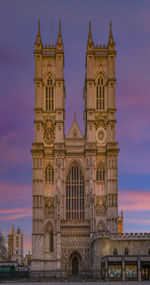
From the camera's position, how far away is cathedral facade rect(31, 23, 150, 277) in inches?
3113

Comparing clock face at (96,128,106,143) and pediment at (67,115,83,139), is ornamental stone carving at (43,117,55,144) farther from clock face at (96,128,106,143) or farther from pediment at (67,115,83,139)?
clock face at (96,128,106,143)

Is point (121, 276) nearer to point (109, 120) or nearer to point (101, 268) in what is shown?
point (101, 268)

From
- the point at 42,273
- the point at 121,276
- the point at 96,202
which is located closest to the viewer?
the point at 121,276

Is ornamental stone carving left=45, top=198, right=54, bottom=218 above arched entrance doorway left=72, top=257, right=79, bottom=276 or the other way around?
above

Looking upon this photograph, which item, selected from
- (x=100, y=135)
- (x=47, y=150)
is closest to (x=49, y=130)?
(x=47, y=150)

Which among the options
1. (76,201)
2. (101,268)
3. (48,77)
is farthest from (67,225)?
(48,77)

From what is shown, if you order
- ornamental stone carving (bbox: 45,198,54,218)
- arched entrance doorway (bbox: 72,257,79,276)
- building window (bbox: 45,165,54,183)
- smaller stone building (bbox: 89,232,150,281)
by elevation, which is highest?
building window (bbox: 45,165,54,183)

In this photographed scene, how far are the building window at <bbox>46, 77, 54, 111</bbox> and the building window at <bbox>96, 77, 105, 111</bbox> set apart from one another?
8.89 meters

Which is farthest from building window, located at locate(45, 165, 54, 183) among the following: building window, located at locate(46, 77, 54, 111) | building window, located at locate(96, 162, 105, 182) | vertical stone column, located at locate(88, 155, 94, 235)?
building window, located at locate(46, 77, 54, 111)

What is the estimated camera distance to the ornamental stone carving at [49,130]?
86.6 m

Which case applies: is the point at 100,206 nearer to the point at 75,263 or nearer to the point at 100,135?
the point at 75,263

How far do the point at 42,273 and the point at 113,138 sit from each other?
91.2ft

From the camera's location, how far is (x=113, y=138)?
85062 millimetres

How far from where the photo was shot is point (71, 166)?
8506 centimetres
